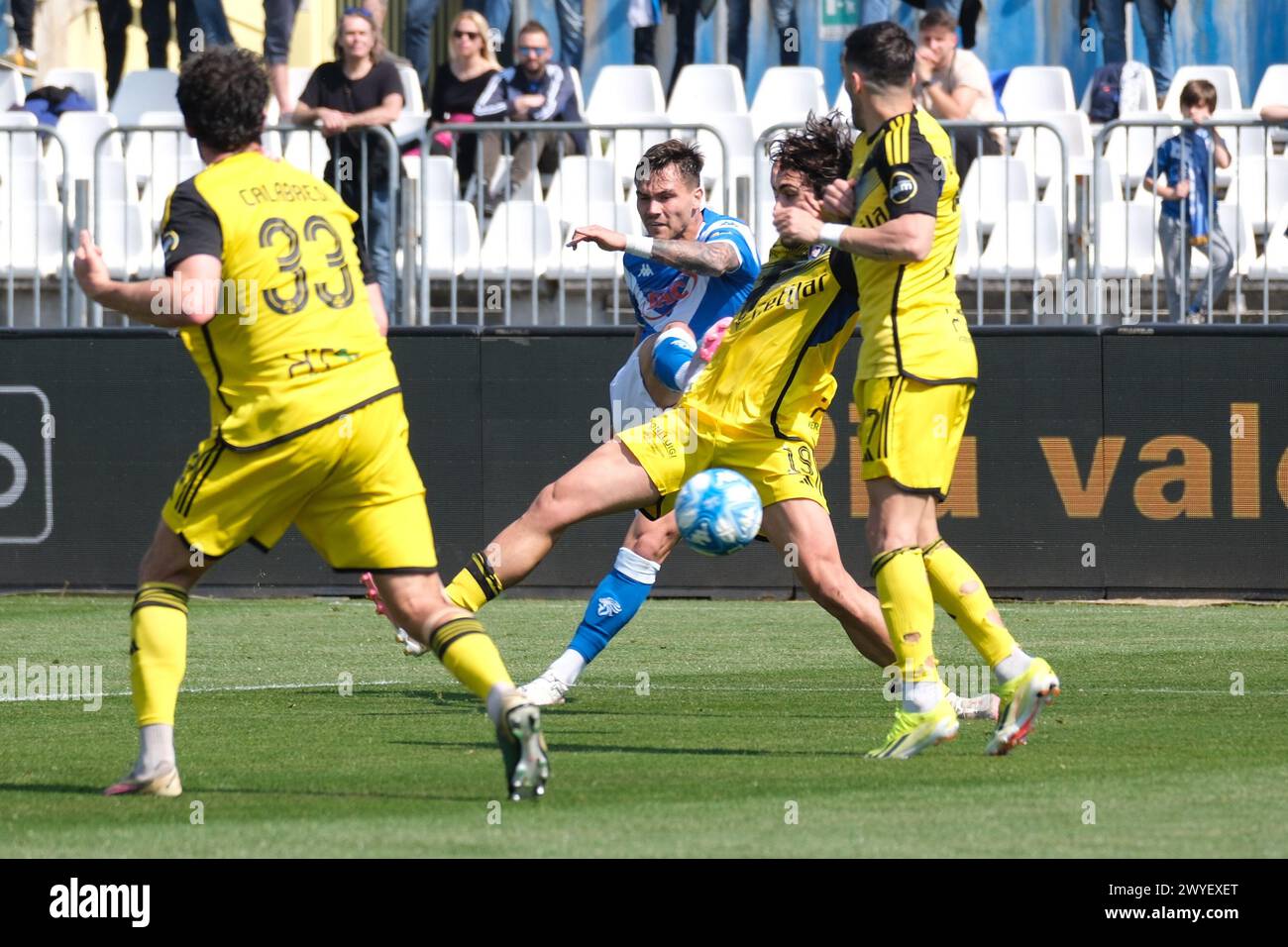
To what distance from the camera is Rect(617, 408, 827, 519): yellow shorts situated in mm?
8641

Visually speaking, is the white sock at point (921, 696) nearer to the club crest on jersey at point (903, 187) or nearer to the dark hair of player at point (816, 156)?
the club crest on jersey at point (903, 187)

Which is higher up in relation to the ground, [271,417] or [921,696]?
[271,417]

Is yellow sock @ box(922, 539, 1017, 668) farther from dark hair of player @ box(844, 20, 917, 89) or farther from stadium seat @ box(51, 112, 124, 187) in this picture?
stadium seat @ box(51, 112, 124, 187)

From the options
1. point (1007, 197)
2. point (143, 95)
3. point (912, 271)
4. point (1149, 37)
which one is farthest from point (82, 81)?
point (912, 271)

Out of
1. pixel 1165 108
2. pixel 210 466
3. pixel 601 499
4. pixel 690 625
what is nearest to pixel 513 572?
pixel 601 499

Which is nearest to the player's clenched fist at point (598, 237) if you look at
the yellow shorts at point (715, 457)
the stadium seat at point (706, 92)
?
the yellow shorts at point (715, 457)

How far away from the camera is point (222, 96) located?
6535 mm

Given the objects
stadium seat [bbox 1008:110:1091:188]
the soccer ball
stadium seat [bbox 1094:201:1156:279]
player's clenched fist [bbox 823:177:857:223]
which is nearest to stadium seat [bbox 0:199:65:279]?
stadium seat [bbox 1008:110:1091:188]

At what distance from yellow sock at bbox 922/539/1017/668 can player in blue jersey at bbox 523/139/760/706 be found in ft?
5.59

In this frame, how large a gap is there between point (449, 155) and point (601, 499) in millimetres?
7390

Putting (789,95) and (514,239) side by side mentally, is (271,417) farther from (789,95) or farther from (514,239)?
(789,95)

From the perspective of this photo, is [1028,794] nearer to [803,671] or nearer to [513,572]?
[513,572]

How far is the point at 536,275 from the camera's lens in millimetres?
15281

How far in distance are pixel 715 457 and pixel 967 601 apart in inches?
57.4
